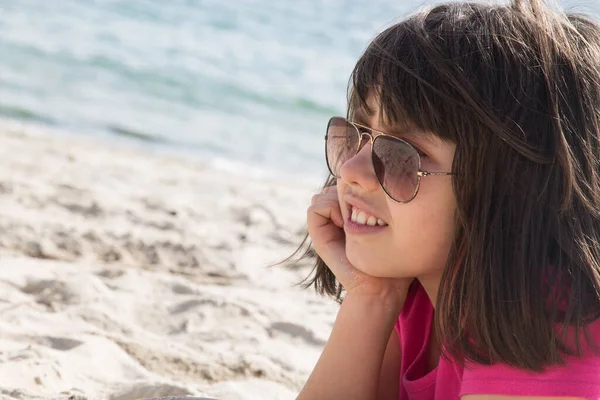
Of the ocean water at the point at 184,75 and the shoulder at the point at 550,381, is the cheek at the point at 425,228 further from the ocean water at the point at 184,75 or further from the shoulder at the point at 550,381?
the ocean water at the point at 184,75

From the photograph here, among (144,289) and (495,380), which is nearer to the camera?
(495,380)

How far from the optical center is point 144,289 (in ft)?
13.4

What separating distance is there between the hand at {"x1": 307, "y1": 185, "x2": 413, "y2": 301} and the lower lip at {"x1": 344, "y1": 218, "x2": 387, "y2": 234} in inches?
6.0

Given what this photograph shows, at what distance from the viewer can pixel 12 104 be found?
29.7 ft

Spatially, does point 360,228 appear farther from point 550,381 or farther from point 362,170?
point 550,381

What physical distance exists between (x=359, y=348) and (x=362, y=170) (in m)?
0.49

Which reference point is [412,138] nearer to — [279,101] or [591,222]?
[591,222]

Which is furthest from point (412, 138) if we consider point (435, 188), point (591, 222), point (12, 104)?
point (12, 104)

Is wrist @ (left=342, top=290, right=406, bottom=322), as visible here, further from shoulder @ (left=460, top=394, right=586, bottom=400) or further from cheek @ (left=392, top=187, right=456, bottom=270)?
shoulder @ (left=460, top=394, right=586, bottom=400)

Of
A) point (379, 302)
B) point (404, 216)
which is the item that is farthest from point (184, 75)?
point (404, 216)

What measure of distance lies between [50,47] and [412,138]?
399 inches

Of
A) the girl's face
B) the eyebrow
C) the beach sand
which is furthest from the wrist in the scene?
the beach sand

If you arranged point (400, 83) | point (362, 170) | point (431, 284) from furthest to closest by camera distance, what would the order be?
point (431, 284) < point (362, 170) < point (400, 83)

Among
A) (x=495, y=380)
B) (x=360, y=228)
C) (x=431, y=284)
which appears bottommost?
(x=495, y=380)
